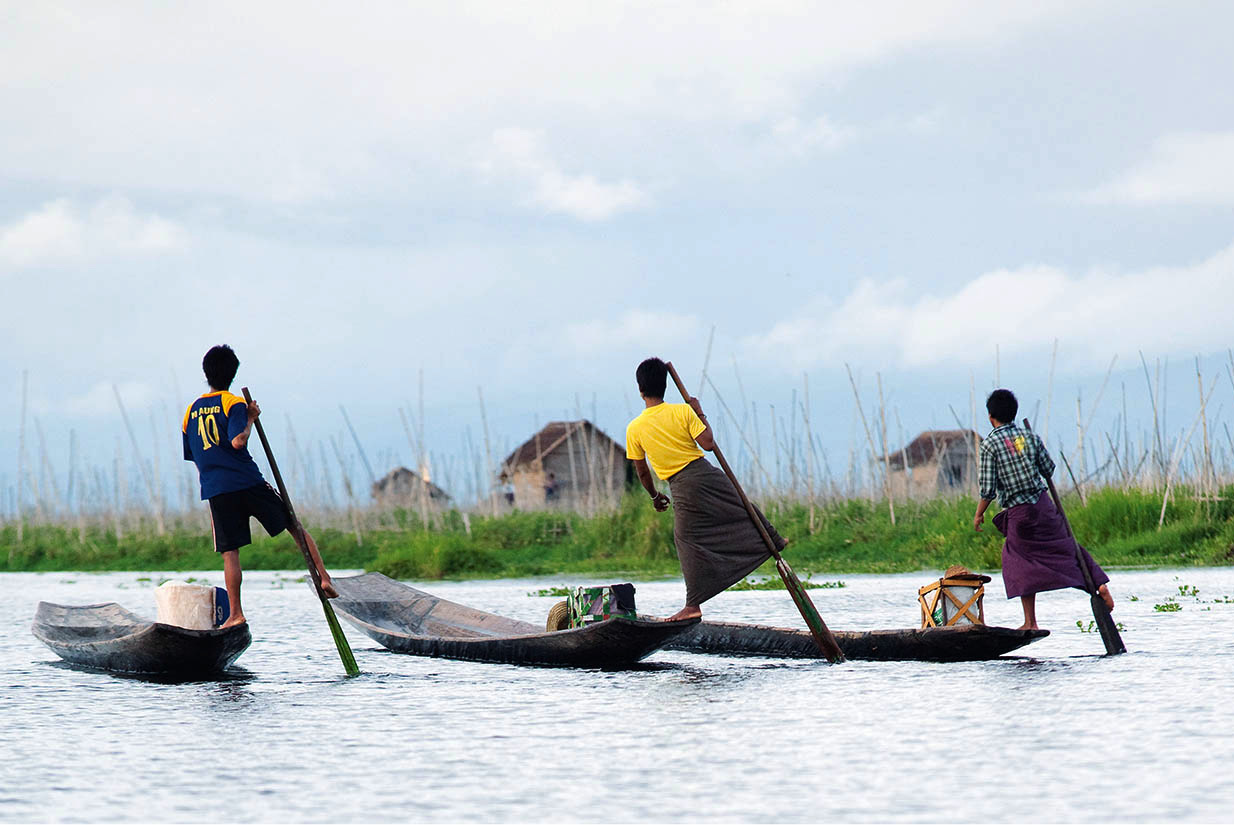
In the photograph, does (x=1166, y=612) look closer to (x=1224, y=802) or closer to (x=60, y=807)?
(x=1224, y=802)

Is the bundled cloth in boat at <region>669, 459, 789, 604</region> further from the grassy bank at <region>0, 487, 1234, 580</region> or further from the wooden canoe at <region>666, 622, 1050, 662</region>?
the grassy bank at <region>0, 487, 1234, 580</region>

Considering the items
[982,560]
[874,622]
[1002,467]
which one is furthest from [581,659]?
[982,560]

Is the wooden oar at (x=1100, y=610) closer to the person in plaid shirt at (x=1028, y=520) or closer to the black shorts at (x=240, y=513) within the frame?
the person in plaid shirt at (x=1028, y=520)

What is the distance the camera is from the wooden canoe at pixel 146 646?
7703mm

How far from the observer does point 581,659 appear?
8148mm

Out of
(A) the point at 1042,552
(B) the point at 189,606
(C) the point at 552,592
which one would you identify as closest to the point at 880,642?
(A) the point at 1042,552

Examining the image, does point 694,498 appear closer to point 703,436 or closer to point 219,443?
point 703,436

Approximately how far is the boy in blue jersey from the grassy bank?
391 inches

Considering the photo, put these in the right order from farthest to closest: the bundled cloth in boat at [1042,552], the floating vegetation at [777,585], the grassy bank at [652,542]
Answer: the grassy bank at [652,542]
the floating vegetation at [777,585]
the bundled cloth in boat at [1042,552]

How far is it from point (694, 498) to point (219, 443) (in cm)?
271

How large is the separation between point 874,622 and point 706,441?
3.58 meters

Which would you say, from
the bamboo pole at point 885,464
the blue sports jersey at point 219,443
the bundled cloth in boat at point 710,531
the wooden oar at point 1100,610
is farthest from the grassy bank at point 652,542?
the blue sports jersey at point 219,443

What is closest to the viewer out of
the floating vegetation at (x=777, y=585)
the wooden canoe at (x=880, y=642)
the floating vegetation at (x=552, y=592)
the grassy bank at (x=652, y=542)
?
the wooden canoe at (x=880, y=642)

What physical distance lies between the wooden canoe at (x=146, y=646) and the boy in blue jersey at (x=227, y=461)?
16 centimetres
